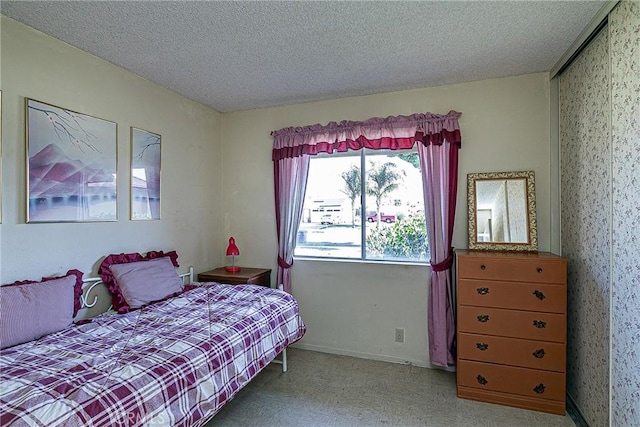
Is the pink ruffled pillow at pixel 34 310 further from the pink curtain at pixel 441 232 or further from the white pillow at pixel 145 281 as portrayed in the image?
the pink curtain at pixel 441 232

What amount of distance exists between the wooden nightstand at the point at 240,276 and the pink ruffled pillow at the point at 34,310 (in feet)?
4.40

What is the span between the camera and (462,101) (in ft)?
9.86

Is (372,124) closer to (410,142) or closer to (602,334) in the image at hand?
(410,142)

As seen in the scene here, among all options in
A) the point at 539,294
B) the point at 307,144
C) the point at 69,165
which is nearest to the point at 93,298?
the point at 69,165

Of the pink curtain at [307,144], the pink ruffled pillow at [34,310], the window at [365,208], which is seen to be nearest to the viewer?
the pink ruffled pillow at [34,310]

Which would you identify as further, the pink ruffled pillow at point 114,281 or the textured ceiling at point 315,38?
the pink ruffled pillow at point 114,281

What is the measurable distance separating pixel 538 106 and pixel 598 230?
1235mm

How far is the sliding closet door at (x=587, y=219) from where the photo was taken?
2.00m

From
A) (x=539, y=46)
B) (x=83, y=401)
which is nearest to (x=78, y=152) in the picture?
(x=83, y=401)

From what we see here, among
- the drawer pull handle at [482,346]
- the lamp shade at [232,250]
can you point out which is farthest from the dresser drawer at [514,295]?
the lamp shade at [232,250]

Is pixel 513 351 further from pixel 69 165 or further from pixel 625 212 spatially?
pixel 69 165

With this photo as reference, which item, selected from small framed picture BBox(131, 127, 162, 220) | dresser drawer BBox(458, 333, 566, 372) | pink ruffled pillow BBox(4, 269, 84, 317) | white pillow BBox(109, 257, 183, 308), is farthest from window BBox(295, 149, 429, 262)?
pink ruffled pillow BBox(4, 269, 84, 317)

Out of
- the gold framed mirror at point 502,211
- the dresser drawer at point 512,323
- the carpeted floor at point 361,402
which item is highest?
the gold framed mirror at point 502,211

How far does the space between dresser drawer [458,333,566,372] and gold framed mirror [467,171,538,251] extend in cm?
73
